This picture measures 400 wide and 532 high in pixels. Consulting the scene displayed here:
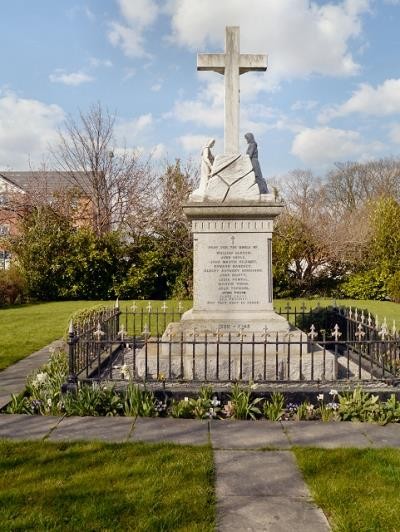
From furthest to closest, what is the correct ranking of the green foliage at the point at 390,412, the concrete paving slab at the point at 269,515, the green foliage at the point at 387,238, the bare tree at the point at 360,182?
the bare tree at the point at 360,182
the green foliage at the point at 387,238
the green foliage at the point at 390,412
the concrete paving slab at the point at 269,515

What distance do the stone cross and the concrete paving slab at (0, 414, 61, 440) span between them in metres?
5.00

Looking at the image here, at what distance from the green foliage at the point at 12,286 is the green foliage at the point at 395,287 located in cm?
1668

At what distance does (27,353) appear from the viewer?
870cm

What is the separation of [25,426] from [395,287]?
18997 mm

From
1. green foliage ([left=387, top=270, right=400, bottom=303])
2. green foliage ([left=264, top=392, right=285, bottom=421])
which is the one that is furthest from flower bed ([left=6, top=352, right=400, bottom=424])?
green foliage ([left=387, top=270, right=400, bottom=303])

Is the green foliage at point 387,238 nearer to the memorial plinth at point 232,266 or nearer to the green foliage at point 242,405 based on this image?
the memorial plinth at point 232,266

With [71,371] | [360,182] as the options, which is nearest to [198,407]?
[71,371]

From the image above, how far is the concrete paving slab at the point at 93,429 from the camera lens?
432 centimetres

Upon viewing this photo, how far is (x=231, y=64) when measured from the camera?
7438 millimetres

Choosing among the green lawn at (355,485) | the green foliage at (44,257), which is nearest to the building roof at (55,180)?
the green foliage at (44,257)

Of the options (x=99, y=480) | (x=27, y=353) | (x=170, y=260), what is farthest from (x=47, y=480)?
(x=170, y=260)

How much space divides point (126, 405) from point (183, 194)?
2147cm

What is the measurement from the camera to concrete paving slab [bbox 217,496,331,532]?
2.83 m

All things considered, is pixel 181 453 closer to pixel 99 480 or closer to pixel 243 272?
pixel 99 480
